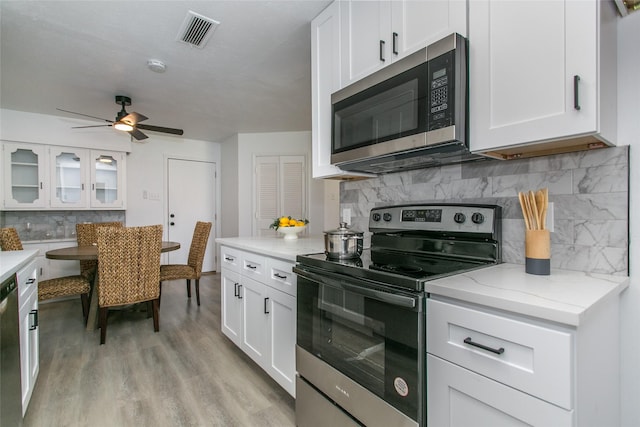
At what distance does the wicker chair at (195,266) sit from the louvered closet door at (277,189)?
135cm

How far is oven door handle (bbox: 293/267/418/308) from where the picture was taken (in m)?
1.01

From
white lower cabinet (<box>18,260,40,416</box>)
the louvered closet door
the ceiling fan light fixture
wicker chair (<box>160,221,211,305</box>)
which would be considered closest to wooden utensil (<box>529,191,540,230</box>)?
white lower cabinet (<box>18,260,40,416</box>)

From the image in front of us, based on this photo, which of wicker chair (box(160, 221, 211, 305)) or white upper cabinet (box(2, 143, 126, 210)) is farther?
white upper cabinet (box(2, 143, 126, 210))

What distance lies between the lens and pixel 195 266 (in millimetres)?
3730

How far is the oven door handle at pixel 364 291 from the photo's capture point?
1.01m

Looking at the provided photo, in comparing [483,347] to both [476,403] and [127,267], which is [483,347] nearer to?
[476,403]

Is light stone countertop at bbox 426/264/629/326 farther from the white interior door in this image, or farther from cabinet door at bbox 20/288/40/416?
the white interior door

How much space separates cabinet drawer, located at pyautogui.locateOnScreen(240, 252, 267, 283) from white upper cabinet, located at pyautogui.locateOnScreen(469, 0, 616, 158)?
54.9 inches

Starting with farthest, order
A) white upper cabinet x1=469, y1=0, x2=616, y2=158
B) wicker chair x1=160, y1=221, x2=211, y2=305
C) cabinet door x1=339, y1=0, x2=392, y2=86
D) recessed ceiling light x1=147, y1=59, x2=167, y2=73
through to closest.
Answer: wicker chair x1=160, y1=221, x2=211, y2=305, recessed ceiling light x1=147, y1=59, x2=167, y2=73, cabinet door x1=339, y1=0, x2=392, y2=86, white upper cabinet x1=469, y1=0, x2=616, y2=158

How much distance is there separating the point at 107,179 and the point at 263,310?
3.80 metres

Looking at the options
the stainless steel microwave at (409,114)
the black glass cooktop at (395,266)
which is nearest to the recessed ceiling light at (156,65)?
the stainless steel microwave at (409,114)

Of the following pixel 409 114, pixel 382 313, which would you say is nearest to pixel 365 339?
pixel 382 313

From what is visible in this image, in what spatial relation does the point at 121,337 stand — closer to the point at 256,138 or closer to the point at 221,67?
the point at 221,67

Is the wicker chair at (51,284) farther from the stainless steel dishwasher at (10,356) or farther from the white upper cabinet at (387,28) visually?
the white upper cabinet at (387,28)
